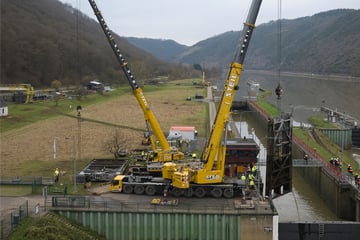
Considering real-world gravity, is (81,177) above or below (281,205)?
above

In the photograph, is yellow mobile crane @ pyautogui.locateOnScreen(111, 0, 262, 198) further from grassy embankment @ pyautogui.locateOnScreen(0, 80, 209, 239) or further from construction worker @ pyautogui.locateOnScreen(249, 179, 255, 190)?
grassy embankment @ pyautogui.locateOnScreen(0, 80, 209, 239)

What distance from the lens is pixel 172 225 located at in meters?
25.7

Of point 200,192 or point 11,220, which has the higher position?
point 200,192

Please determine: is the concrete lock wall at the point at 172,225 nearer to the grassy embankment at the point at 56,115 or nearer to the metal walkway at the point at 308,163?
the grassy embankment at the point at 56,115

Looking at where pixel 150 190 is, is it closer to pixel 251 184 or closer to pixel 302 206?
pixel 251 184

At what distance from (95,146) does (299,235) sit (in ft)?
89.1

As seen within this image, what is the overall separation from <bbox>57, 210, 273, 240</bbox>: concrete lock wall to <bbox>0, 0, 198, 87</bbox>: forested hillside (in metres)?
92.8

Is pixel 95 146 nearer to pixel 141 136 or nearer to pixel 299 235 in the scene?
pixel 141 136

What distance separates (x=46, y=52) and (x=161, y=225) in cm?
11026

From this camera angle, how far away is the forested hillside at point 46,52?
384 ft

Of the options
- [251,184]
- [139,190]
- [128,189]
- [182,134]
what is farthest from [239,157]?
[182,134]

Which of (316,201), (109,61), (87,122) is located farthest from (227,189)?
(109,61)

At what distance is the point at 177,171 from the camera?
28688 mm

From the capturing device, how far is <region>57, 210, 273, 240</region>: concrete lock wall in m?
25.3
